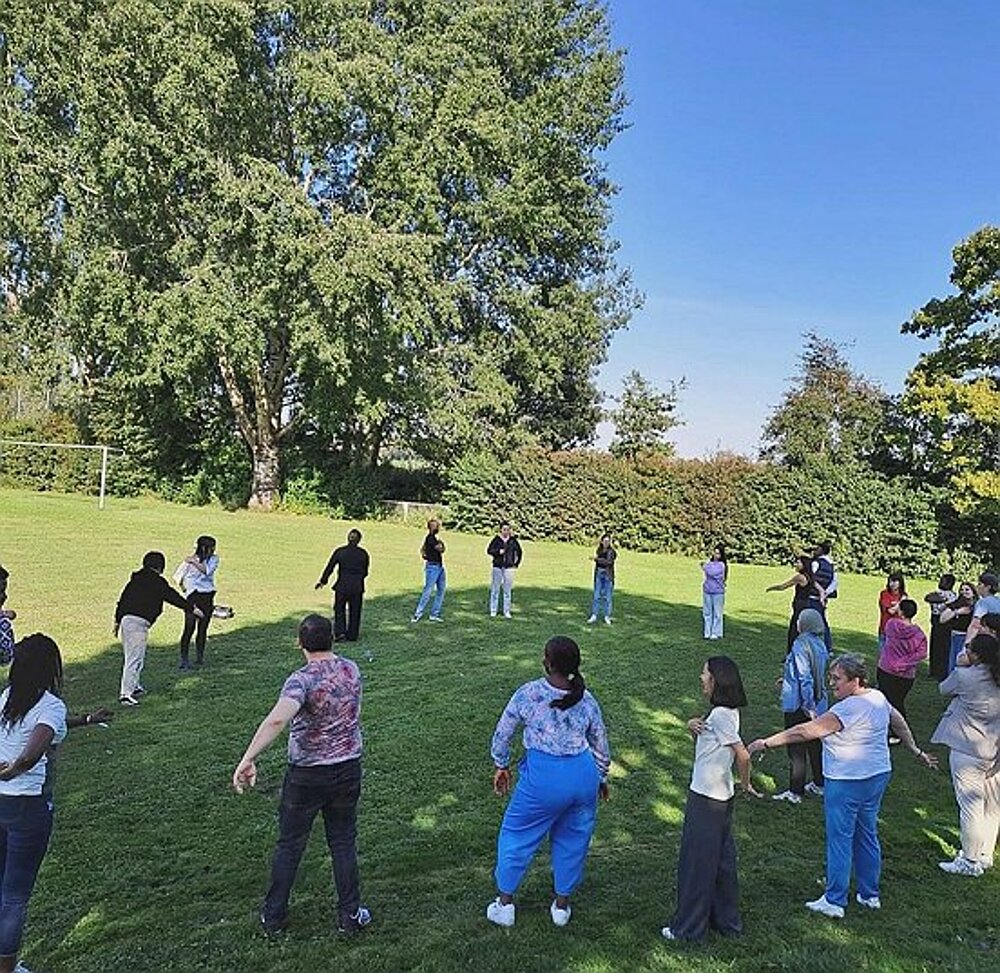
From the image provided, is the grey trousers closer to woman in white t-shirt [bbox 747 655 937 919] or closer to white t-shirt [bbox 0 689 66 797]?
woman in white t-shirt [bbox 747 655 937 919]

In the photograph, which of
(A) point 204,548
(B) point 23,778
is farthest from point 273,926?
(A) point 204,548

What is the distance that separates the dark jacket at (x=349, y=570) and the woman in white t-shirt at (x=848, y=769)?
27.7ft

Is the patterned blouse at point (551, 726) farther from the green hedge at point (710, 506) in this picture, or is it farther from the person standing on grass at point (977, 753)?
the green hedge at point (710, 506)

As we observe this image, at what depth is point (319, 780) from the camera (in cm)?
471

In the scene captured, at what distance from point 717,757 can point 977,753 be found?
246 centimetres

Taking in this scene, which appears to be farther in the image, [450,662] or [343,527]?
[343,527]

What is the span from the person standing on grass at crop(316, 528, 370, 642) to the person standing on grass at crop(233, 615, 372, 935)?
792 cm

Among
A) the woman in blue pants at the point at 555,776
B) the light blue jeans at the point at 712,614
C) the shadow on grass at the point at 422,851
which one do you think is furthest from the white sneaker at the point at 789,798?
the light blue jeans at the point at 712,614

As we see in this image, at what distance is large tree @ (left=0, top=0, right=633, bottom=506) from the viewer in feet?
97.1

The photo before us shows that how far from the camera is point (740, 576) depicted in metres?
26.9

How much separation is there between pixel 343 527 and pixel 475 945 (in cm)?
2842

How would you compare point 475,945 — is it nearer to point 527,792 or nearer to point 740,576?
point 527,792

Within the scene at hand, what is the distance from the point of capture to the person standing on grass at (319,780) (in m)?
4.71

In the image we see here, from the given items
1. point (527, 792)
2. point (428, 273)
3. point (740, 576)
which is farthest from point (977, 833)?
point (428, 273)
